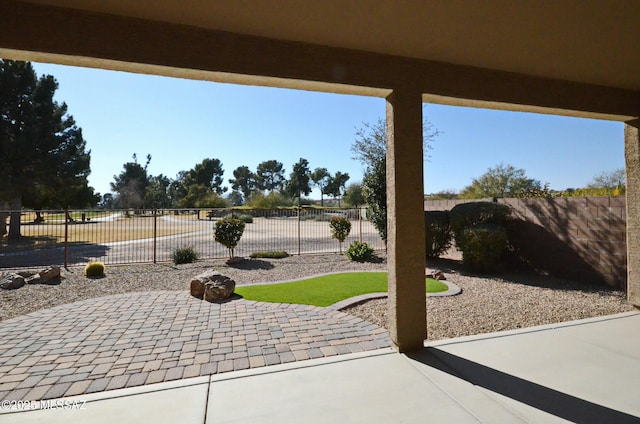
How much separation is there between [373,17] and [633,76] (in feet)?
12.2

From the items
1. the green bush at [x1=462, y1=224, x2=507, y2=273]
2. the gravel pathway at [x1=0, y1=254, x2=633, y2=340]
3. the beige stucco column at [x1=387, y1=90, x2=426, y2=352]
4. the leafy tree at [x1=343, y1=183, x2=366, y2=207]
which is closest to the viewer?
the beige stucco column at [x1=387, y1=90, x2=426, y2=352]

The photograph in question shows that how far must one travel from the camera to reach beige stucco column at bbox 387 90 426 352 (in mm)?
3273

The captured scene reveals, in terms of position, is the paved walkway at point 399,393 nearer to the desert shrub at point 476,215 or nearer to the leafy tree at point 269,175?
the desert shrub at point 476,215

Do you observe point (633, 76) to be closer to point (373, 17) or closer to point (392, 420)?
point (373, 17)

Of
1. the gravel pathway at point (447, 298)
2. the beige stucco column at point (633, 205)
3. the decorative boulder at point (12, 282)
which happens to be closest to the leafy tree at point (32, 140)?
the gravel pathway at point (447, 298)

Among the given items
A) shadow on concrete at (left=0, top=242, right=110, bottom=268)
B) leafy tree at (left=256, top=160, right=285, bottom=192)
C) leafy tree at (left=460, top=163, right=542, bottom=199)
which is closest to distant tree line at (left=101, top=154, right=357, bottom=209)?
leafy tree at (left=256, top=160, right=285, bottom=192)

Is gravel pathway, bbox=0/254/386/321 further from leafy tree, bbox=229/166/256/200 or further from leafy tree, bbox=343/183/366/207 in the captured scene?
leafy tree, bbox=229/166/256/200

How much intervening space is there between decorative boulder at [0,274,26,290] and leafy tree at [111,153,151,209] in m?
58.1

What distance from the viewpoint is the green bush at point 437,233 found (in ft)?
29.7

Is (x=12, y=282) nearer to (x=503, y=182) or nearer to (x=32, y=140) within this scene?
(x=32, y=140)

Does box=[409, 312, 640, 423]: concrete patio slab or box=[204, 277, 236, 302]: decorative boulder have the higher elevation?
box=[204, 277, 236, 302]: decorative boulder

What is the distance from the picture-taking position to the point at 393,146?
3297 millimetres

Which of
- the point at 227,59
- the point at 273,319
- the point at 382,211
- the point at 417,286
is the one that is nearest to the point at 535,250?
the point at 382,211

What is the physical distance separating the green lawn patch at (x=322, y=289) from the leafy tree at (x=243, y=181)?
6707 centimetres
